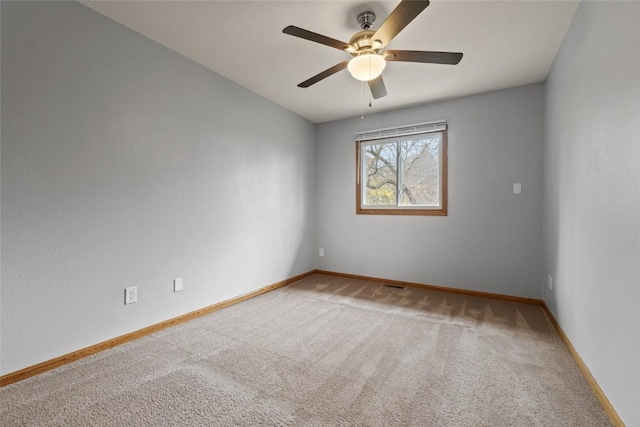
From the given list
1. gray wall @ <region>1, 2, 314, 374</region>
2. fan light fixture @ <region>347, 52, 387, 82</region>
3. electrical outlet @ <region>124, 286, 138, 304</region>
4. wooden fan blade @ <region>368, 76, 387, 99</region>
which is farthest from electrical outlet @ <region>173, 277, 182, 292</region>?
wooden fan blade @ <region>368, 76, 387, 99</region>

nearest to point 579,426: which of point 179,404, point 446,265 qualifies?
point 179,404

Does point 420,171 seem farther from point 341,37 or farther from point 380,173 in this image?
point 341,37

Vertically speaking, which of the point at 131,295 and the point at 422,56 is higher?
the point at 422,56

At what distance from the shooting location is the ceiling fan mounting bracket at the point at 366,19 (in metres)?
1.91

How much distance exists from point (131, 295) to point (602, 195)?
320cm

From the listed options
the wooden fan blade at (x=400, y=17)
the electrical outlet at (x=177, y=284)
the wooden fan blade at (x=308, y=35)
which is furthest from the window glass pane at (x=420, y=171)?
the electrical outlet at (x=177, y=284)

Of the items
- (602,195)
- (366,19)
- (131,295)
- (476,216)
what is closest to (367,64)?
(366,19)

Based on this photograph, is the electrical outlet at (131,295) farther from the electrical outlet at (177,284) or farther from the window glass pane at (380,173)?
the window glass pane at (380,173)

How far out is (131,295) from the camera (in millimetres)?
2172

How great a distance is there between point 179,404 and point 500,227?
3467mm

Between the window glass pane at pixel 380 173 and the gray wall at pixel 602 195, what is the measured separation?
189 cm

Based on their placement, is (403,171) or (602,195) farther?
(403,171)

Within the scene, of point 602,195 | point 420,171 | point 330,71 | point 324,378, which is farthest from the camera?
point 420,171

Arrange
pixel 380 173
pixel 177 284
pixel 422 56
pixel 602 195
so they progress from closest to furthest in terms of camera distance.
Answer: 1. pixel 602 195
2. pixel 422 56
3. pixel 177 284
4. pixel 380 173
